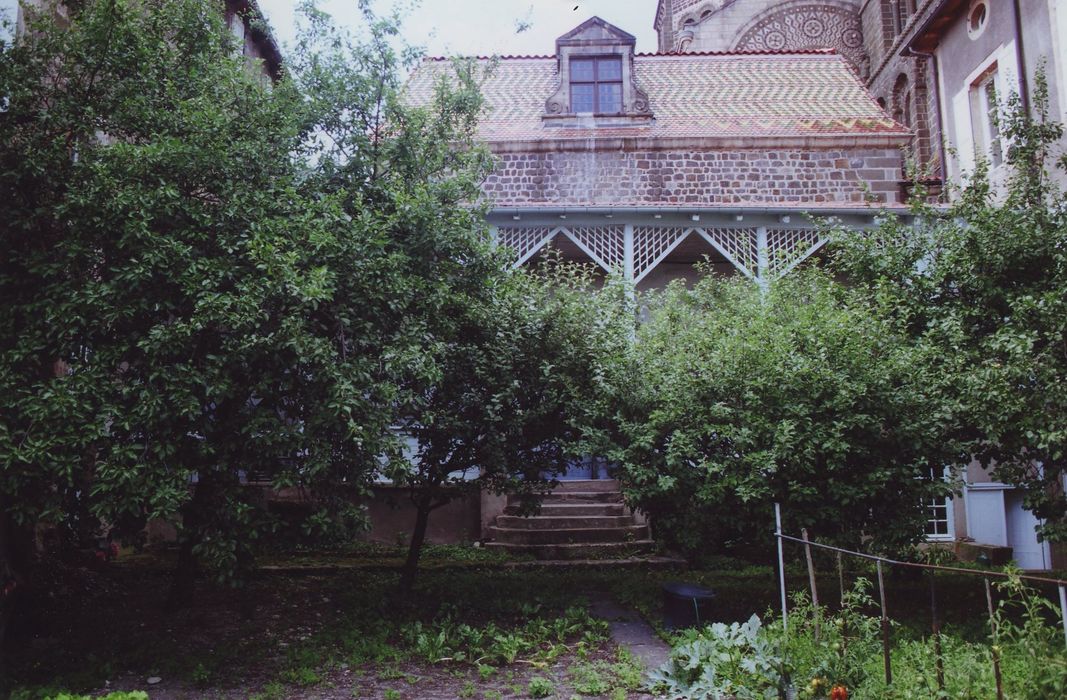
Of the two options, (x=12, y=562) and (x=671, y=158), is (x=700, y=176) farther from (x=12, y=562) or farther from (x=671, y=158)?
(x=12, y=562)

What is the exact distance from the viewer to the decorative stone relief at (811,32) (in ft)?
70.1

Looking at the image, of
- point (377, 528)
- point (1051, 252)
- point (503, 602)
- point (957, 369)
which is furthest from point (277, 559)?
point (1051, 252)

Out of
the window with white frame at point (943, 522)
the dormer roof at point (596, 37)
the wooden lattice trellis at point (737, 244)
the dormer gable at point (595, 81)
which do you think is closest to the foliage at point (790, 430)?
the wooden lattice trellis at point (737, 244)

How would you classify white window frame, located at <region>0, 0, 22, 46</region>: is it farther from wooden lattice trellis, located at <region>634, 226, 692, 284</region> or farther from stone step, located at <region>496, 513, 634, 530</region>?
wooden lattice trellis, located at <region>634, 226, 692, 284</region>

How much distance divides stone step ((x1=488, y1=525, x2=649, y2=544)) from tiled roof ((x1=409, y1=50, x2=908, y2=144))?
7437 millimetres

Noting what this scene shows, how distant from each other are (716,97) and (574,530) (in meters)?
9.71

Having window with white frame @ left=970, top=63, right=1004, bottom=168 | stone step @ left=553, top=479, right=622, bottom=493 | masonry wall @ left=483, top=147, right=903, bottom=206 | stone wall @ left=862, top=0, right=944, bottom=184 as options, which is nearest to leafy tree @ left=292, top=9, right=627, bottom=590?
stone step @ left=553, top=479, right=622, bottom=493

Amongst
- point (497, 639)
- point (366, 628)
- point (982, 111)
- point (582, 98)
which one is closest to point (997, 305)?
point (497, 639)

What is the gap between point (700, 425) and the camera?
743 centimetres

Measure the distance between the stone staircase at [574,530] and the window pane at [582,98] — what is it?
7.87 metres

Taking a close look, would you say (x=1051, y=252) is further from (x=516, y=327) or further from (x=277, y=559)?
(x=277, y=559)

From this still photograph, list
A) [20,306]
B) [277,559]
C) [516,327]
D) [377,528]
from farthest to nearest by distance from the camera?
[377,528] → [277,559] → [516,327] → [20,306]

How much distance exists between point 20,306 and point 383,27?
3.89 meters

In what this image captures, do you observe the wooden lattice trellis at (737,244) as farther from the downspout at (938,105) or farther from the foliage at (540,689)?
the foliage at (540,689)
